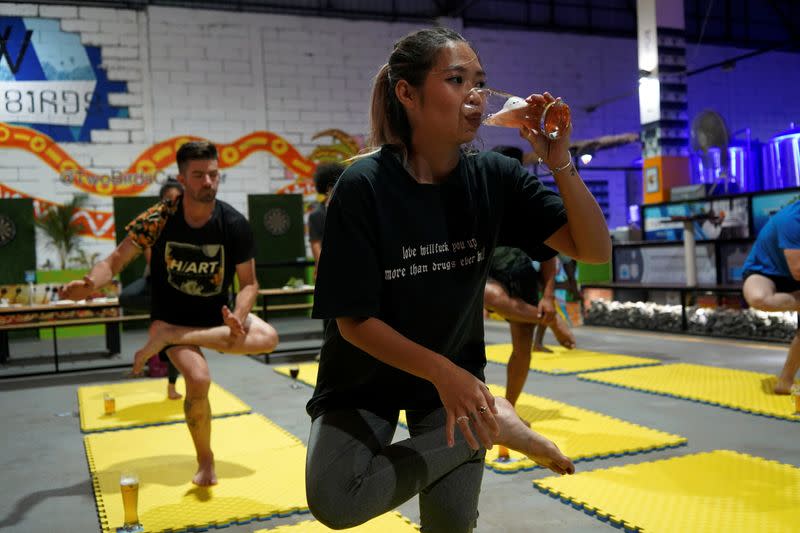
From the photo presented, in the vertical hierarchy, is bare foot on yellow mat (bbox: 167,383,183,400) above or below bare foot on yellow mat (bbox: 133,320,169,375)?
below

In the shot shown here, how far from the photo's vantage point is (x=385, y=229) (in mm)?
1783

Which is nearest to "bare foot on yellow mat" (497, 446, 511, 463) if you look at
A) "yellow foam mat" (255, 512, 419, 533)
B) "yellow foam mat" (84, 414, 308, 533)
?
"yellow foam mat" (255, 512, 419, 533)

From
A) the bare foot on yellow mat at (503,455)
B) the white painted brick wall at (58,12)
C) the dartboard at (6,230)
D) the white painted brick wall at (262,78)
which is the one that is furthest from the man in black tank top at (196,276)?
the white painted brick wall at (58,12)

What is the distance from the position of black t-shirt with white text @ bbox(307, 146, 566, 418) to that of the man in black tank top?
5.48 feet

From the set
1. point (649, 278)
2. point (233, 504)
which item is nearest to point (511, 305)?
point (233, 504)

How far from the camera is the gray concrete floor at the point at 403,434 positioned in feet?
10.7

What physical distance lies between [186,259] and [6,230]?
9354 mm

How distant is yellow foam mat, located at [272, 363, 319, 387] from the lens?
6.71 meters

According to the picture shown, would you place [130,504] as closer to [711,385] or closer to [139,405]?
[139,405]

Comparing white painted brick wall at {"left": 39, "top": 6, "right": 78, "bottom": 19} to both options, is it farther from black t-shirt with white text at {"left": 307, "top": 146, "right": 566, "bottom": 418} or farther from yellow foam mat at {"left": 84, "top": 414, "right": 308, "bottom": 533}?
black t-shirt with white text at {"left": 307, "top": 146, "right": 566, "bottom": 418}

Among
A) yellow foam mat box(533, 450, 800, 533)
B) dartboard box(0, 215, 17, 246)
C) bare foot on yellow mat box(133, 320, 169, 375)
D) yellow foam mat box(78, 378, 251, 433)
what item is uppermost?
dartboard box(0, 215, 17, 246)

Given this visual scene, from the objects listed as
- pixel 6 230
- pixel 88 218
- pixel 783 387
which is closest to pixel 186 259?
pixel 783 387

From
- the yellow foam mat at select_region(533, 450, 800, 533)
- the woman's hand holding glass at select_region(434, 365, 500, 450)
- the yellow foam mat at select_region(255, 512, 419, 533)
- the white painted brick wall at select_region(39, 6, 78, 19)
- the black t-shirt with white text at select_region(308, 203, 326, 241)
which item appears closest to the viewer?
the woman's hand holding glass at select_region(434, 365, 500, 450)

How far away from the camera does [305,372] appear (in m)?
7.23
